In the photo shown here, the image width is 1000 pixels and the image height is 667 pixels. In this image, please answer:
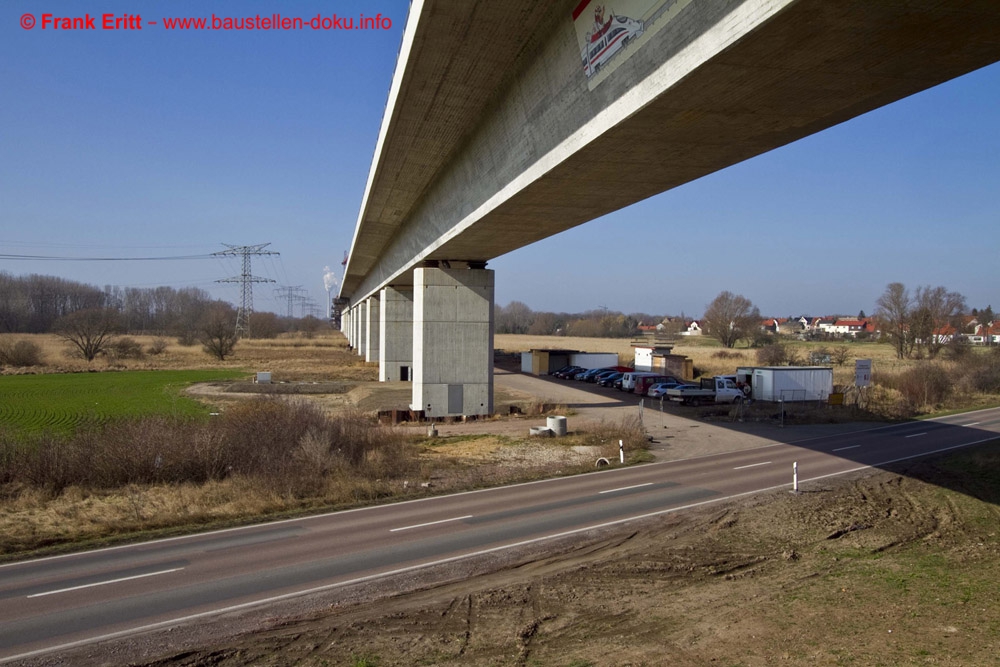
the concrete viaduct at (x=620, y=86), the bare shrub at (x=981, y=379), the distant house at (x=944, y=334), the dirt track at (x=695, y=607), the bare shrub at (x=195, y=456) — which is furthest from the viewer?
the distant house at (x=944, y=334)

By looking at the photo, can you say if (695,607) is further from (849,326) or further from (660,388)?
(849,326)

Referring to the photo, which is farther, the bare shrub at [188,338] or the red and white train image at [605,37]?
the bare shrub at [188,338]

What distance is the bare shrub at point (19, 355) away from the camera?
6625 centimetres

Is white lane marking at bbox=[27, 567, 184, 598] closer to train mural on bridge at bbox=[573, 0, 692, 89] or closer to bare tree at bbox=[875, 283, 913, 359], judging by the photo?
train mural on bridge at bbox=[573, 0, 692, 89]

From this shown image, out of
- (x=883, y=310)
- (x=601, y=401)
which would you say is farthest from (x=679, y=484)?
(x=883, y=310)

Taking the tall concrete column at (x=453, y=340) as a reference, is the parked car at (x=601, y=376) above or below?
below

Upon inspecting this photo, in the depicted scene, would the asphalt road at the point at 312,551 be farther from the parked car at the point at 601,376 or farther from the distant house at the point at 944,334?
the distant house at the point at 944,334

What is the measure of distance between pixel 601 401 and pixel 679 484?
71.8ft

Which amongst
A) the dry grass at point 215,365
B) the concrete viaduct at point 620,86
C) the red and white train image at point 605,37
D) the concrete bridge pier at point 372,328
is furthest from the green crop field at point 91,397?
the red and white train image at point 605,37

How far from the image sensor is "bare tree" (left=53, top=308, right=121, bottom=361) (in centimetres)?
7427

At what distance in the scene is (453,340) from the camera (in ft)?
106

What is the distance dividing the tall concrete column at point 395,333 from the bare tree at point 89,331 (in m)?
41.0

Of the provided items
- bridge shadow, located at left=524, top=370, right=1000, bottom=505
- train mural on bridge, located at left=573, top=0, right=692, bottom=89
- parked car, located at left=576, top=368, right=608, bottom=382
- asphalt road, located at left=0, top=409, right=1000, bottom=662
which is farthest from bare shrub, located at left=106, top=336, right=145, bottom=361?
train mural on bridge, located at left=573, top=0, right=692, bottom=89

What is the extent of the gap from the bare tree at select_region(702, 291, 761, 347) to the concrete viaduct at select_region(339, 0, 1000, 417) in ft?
280
